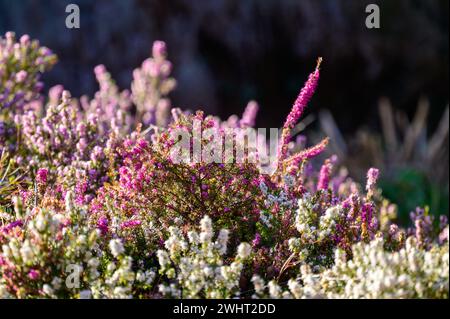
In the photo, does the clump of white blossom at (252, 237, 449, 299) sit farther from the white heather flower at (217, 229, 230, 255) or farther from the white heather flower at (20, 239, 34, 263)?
the white heather flower at (20, 239, 34, 263)

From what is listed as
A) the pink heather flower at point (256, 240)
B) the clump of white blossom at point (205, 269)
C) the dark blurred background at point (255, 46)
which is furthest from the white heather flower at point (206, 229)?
the dark blurred background at point (255, 46)

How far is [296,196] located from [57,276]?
1144 millimetres

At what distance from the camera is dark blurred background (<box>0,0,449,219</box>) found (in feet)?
27.5

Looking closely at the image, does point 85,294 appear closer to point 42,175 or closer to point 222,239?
point 222,239

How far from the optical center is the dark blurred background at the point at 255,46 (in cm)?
838

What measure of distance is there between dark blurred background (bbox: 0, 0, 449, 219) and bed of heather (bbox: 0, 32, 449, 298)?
4.28 meters

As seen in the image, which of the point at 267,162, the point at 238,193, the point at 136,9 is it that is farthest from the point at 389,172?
the point at 238,193

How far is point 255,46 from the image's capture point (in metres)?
8.48

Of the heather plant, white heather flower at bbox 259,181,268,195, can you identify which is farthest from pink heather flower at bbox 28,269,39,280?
the heather plant

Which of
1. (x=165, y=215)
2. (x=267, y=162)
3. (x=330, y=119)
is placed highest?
(x=330, y=119)

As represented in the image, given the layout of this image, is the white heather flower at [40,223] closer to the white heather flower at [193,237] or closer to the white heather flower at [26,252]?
the white heather flower at [26,252]

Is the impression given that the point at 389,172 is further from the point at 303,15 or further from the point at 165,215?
the point at 165,215

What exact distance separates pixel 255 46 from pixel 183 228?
5.61 m

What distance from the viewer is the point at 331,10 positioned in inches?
328
